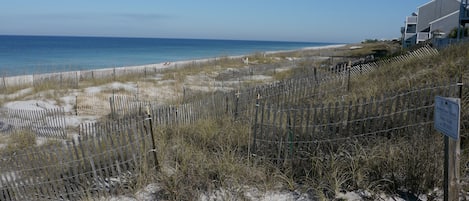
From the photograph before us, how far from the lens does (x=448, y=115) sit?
2.92 meters

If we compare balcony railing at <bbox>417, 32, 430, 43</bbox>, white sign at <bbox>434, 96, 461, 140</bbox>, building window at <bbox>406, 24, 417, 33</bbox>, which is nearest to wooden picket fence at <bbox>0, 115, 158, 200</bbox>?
white sign at <bbox>434, 96, 461, 140</bbox>

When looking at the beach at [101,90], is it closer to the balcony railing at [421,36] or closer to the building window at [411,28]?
the balcony railing at [421,36]

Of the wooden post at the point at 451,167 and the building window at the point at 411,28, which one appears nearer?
the wooden post at the point at 451,167

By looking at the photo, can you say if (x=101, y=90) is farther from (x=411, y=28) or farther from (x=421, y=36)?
(x=411, y=28)

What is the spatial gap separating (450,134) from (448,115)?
159 millimetres

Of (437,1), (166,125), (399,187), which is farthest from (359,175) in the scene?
(437,1)

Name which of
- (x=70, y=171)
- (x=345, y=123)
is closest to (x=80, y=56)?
(x=70, y=171)

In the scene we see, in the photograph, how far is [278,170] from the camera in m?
4.45

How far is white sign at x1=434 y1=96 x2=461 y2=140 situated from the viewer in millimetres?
2803

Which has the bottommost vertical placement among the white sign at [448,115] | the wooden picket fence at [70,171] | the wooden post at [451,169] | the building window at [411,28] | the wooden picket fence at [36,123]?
the wooden picket fence at [36,123]

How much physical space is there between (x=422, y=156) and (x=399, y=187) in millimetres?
426

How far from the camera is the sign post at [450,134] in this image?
Result: 285 centimetres

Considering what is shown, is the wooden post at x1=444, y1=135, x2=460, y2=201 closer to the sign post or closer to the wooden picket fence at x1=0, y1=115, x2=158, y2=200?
the sign post

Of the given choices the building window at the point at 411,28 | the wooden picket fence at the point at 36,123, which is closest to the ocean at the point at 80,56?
the wooden picket fence at the point at 36,123
